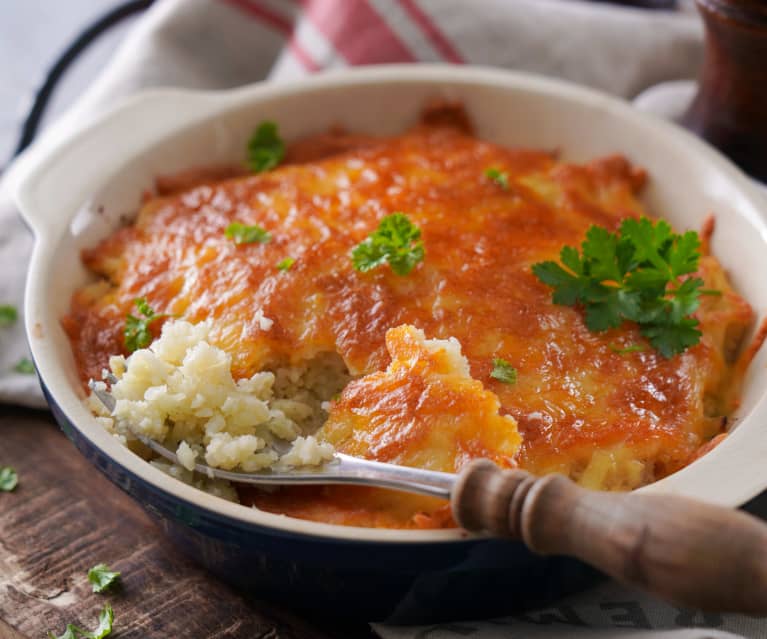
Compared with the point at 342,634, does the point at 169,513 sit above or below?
above

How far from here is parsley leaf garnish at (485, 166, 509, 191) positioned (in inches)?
137

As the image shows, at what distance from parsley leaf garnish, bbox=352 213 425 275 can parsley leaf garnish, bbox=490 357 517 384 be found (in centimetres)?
45

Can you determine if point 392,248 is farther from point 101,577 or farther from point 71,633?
point 71,633

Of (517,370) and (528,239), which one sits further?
(528,239)

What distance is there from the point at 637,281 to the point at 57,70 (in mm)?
3074

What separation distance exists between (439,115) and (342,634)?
2297 millimetres

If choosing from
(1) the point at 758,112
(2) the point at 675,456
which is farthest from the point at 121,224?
(1) the point at 758,112

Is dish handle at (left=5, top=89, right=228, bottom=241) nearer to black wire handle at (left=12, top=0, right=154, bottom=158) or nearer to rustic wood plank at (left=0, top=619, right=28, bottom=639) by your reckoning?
black wire handle at (left=12, top=0, right=154, bottom=158)

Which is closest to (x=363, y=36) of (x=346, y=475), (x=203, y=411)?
(x=203, y=411)

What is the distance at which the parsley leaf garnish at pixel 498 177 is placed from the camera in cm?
349

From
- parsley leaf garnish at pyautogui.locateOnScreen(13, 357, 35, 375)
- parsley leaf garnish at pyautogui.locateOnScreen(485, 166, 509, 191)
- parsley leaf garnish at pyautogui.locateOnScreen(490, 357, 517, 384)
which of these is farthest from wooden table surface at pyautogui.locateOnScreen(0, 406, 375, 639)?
parsley leaf garnish at pyautogui.locateOnScreen(485, 166, 509, 191)

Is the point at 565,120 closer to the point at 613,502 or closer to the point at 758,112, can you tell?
the point at 758,112

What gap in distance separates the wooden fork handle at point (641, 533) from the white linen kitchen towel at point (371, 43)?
103 inches

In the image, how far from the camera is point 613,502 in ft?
6.20
